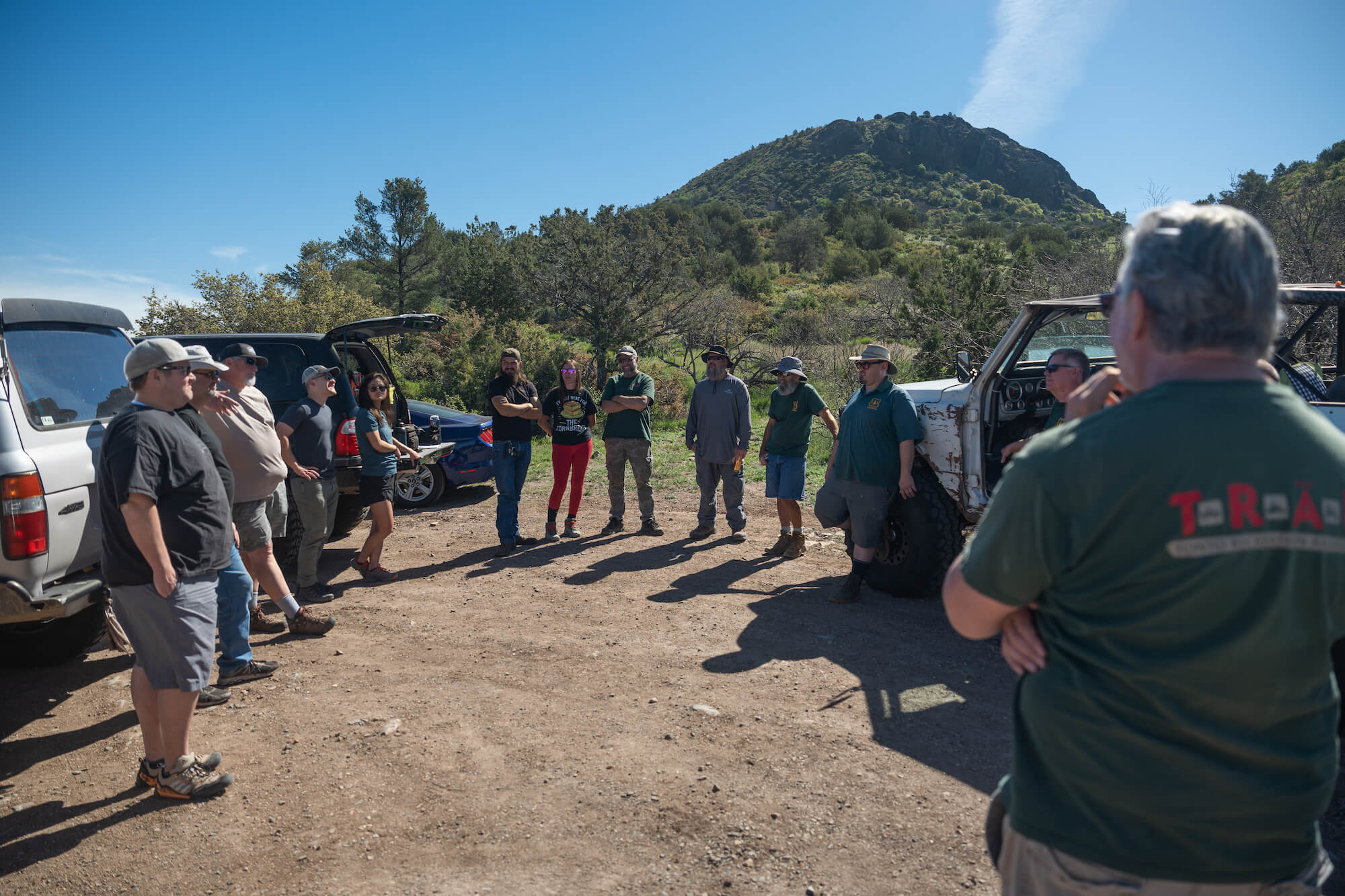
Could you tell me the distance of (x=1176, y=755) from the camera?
1280 mm

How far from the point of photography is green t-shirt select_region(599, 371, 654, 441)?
7.67 m

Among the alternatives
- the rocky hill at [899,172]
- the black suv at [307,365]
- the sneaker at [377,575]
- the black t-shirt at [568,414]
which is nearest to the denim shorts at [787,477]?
the black t-shirt at [568,414]

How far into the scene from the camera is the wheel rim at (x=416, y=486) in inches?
359

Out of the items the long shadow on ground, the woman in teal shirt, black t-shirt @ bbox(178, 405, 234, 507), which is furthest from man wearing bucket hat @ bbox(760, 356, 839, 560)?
black t-shirt @ bbox(178, 405, 234, 507)

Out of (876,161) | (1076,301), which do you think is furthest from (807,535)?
(876,161)

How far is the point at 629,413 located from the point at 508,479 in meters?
1.32

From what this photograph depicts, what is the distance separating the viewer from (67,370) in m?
4.63

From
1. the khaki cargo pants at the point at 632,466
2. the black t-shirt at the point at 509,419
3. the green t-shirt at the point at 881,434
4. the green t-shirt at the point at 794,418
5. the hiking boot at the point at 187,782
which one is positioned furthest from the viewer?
the khaki cargo pants at the point at 632,466

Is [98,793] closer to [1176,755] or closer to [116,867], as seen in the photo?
[116,867]

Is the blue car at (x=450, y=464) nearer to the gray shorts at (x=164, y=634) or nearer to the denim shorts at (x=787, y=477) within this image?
the denim shorts at (x=787, y=477)

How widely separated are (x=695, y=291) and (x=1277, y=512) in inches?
852

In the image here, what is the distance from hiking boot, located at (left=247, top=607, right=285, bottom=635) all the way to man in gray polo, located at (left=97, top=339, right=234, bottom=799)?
6.36 ft

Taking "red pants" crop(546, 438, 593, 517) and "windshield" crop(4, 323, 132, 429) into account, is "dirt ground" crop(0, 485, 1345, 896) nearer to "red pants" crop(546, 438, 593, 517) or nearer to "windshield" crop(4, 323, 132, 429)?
"windshield" crop(4, 323, 132, 429)

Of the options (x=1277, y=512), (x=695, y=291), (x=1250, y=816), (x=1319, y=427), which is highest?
(x=695, y=291)
